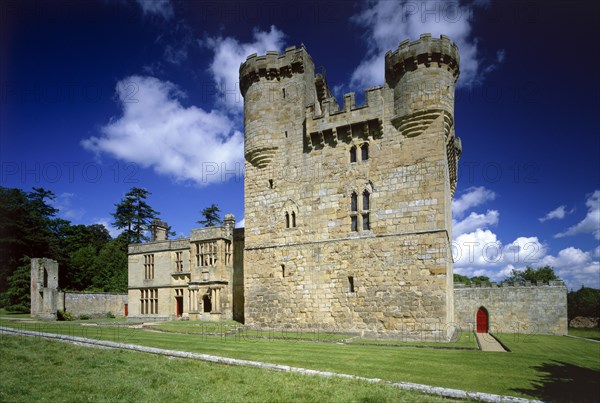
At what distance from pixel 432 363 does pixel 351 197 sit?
9.45 meters

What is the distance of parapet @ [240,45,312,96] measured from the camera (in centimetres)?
2133

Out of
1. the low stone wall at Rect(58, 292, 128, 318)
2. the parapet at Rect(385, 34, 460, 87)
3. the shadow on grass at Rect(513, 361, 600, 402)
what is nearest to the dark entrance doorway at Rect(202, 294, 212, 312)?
the low stone wall at Rect(58, 292, 128, 318)

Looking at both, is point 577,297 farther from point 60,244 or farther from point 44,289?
point 60,244

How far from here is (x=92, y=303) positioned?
115ft

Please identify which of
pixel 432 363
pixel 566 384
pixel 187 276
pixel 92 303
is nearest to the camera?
pixel 566 384

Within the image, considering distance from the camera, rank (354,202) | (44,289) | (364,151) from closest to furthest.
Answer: (354,202) → (364,151) → (44,289)

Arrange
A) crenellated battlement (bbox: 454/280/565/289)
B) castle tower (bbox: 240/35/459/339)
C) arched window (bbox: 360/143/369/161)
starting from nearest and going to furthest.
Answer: castle tower (bbox: 240/35/459/339) < arched window (bbox: 360/143/369/161) < crenellated battlement (bbox: 454/280/565/289)

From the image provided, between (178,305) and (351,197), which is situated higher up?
(351,197)

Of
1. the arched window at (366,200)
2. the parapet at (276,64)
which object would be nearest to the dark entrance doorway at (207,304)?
the arched window at (366,200)

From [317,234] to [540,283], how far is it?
1789 centimetres

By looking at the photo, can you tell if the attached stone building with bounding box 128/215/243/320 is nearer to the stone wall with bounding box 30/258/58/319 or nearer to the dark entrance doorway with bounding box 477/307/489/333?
the stone wall with bounding box 30/258/58/319

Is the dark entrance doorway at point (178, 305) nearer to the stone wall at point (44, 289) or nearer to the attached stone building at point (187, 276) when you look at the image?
the attached stone building at point (187, 276)

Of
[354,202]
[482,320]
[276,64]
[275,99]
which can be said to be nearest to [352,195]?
[354,202]

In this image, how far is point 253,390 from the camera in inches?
324
